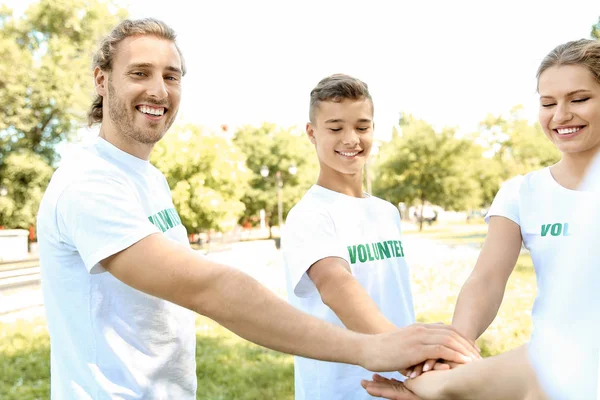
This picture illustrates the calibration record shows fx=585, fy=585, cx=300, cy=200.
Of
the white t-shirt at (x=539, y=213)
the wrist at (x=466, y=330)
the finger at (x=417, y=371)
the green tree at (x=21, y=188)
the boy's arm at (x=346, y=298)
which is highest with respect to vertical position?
the white t-shirt at (x=539, y=213)

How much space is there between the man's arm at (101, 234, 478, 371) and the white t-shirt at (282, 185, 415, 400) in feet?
2.02

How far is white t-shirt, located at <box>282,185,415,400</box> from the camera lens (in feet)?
7.52

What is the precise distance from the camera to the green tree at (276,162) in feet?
124

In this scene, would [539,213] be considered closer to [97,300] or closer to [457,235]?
[97,300]

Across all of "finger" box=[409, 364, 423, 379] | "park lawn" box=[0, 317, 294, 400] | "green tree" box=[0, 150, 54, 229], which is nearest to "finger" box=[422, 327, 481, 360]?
"finger" box=[409, 364, 423, 379]

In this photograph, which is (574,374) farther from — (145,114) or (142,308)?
(145,114)

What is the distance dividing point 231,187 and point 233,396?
933 inches

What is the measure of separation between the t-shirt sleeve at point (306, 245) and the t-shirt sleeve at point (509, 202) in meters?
0.66

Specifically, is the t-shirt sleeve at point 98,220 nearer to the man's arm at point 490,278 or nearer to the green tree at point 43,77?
the man's arm at point 490,278

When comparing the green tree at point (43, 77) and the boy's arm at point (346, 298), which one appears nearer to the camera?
the boy's arm at point (346, 298)

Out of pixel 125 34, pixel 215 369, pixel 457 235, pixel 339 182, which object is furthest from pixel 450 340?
pixel 457 235

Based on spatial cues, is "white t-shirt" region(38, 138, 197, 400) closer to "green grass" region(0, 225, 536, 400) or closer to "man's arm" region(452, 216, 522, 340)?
"man's arm" region(452, 216, 522, 340)

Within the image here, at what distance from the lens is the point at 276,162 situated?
38.8 meters

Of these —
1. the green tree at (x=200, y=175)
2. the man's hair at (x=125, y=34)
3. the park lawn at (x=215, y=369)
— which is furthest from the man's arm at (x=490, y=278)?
the green tree at (x=200, y=175)
